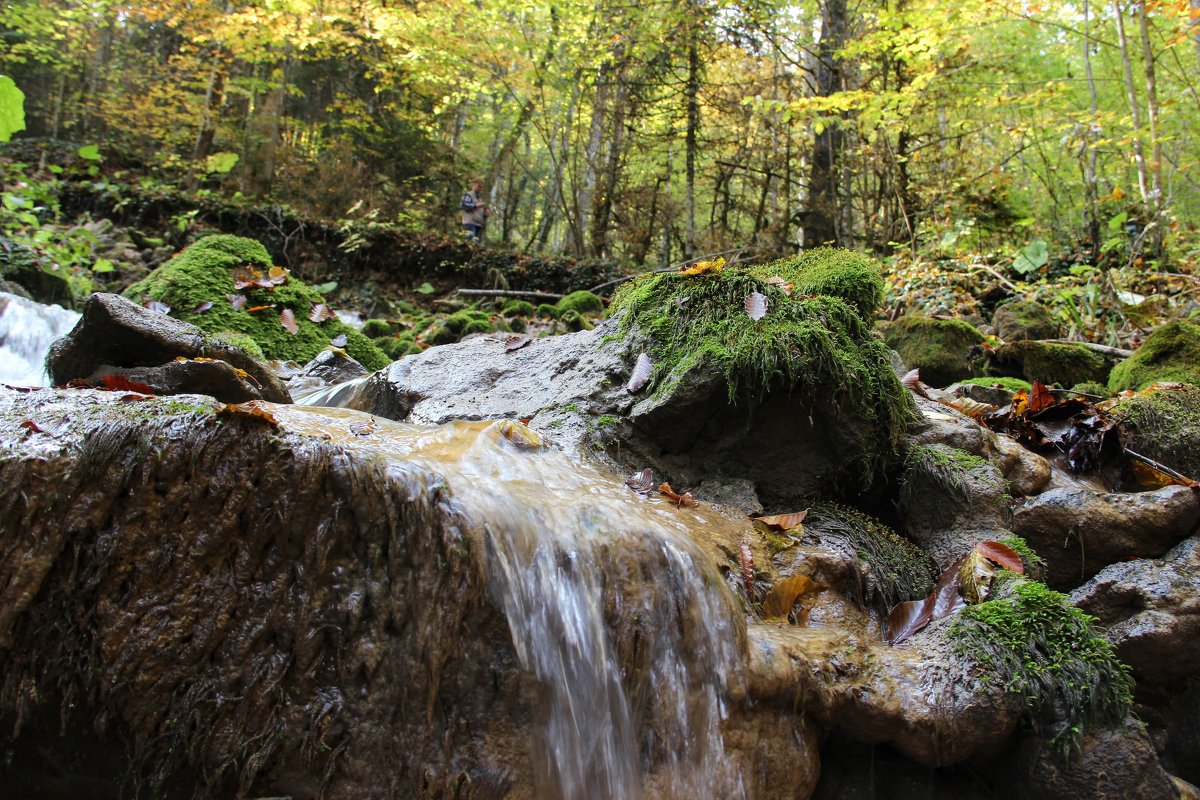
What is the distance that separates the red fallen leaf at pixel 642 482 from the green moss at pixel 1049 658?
1475 millimetres

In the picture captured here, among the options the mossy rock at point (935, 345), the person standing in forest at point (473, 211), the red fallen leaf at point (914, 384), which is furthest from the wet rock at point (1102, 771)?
the person standing in forest at point (473, 211)

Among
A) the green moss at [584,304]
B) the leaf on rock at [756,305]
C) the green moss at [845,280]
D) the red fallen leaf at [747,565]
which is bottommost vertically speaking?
the red fallen leaf at [747,565]

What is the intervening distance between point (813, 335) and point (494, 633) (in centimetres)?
233

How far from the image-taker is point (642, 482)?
3.55 metres

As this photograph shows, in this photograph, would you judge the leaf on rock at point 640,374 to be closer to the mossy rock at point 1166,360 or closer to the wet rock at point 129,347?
the wet rock at point 129,347

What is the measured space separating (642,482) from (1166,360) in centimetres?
473

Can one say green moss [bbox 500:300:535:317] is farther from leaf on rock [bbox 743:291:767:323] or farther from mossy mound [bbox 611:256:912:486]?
leaf on rock [bbox 743:291:767:323]

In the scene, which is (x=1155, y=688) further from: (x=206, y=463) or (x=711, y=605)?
(x=206, y=463)

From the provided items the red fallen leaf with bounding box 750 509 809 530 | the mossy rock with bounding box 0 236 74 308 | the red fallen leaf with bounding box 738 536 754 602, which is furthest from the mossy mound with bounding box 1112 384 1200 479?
the mossy rock with bounding box 0 236 74 308

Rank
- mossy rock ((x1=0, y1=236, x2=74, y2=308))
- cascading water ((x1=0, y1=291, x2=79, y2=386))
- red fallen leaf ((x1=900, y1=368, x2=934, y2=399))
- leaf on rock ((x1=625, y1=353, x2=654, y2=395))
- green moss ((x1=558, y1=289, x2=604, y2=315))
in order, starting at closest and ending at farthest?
leaf on rock ((x1=625, y1=353, x2=654, y2=395))
cascading water ((x1=0, y1=291, x2=79, y2=386))
red fallen leaf ((x1=900, y1=368, x2=934, y2=399))
mossy rock ((x1=0, y1=236, x2=74, y2=308))
green moss ((x1=558, y1=289, x2=604, y2=315))

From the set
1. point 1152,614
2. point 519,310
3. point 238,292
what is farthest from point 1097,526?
point 519,310

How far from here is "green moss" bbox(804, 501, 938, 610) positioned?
338 centimetres

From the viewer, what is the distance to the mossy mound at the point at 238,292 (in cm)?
688

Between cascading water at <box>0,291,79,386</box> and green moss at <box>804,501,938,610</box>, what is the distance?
18.6 ft
